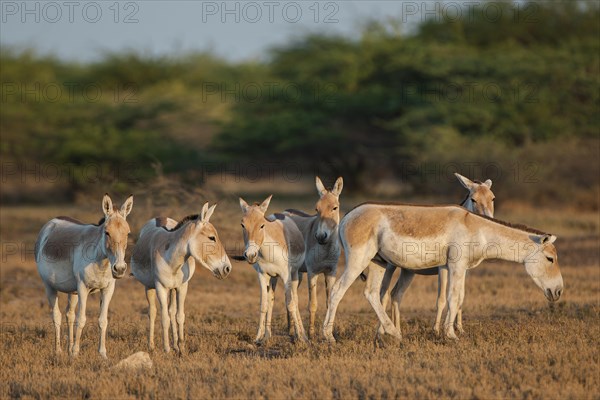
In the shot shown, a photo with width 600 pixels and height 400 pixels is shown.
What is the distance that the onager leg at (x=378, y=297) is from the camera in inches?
450

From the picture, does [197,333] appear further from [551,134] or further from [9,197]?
[9,197]

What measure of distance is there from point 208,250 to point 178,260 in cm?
47

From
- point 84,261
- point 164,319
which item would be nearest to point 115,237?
point 84,261

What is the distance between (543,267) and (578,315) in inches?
87.0

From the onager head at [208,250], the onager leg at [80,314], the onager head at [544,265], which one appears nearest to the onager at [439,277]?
the onager head at [544,265]

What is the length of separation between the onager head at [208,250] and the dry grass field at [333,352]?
1.11m

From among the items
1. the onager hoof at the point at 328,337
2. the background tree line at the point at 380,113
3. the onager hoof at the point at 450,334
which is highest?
the background tree line at the point at 380,113

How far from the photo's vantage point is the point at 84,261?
35.8ft

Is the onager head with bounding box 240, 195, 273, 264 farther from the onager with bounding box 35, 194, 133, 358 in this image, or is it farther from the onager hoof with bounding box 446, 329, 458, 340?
the onager hoof with bounding box 446, 329, 458, 340

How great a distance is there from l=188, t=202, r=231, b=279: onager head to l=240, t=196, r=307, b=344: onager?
1.66 ft

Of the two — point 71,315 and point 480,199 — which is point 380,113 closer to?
point 480,199

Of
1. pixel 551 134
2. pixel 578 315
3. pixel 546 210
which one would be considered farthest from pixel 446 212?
pixel 551 134

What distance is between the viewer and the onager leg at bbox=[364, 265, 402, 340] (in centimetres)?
1143

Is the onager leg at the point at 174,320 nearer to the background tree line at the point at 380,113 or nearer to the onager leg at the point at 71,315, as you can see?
the onager leg at the point at 71,315
